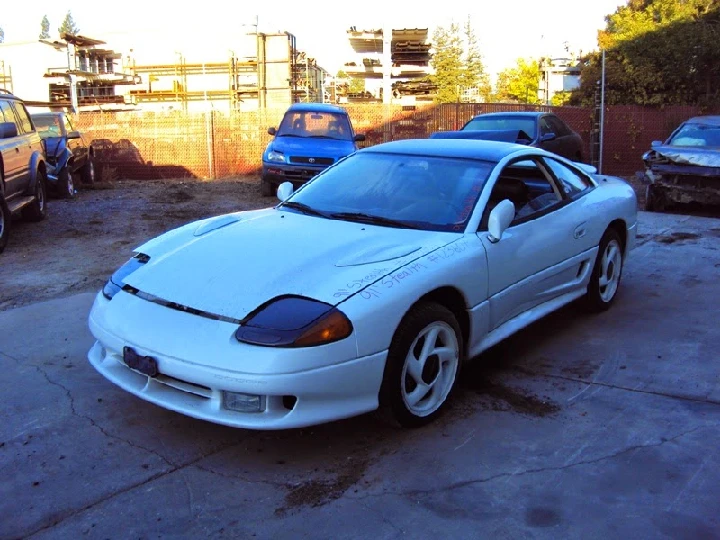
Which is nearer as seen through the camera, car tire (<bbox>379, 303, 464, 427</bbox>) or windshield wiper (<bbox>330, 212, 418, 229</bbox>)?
car tire (<bbox>379, 303, 464, 427</bbox>)

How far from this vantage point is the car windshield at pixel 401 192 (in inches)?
172

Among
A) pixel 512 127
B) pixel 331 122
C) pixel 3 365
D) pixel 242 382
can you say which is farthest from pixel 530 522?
pixel 331 122

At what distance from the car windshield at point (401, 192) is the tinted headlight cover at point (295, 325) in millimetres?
1150

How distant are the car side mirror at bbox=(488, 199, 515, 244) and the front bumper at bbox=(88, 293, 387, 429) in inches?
47.1

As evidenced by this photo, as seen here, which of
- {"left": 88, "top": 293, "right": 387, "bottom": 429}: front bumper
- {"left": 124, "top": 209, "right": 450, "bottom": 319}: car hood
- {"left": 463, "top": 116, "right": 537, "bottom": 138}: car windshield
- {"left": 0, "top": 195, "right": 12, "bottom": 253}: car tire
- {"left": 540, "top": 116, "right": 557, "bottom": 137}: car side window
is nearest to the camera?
{"left": 88, "top": 293, "right": 387, "bottom": 429}: front bumper

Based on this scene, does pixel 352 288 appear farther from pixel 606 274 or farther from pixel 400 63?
pixel 400 63

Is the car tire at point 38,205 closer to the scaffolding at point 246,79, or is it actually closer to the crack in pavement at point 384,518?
the crack in pavement at point 384,518

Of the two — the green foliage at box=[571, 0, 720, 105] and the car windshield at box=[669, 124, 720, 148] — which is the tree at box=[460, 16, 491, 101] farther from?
the car windshield at box=[669, 124, 720, 148]

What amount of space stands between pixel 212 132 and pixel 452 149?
14.5 m

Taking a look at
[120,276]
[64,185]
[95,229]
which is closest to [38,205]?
[95,229]

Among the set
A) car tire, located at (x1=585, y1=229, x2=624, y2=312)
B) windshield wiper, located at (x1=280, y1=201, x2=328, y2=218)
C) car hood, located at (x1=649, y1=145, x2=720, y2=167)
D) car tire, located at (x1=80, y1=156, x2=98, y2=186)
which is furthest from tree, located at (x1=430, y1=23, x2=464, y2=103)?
windshield wiper, located at (x1=280, y1=201, x2=328, y2=218)

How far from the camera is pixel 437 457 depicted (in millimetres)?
3467

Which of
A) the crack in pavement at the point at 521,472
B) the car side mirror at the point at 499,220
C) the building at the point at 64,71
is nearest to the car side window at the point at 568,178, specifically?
the car side mirror at the point at 499,220

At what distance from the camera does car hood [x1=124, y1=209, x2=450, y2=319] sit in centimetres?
347
